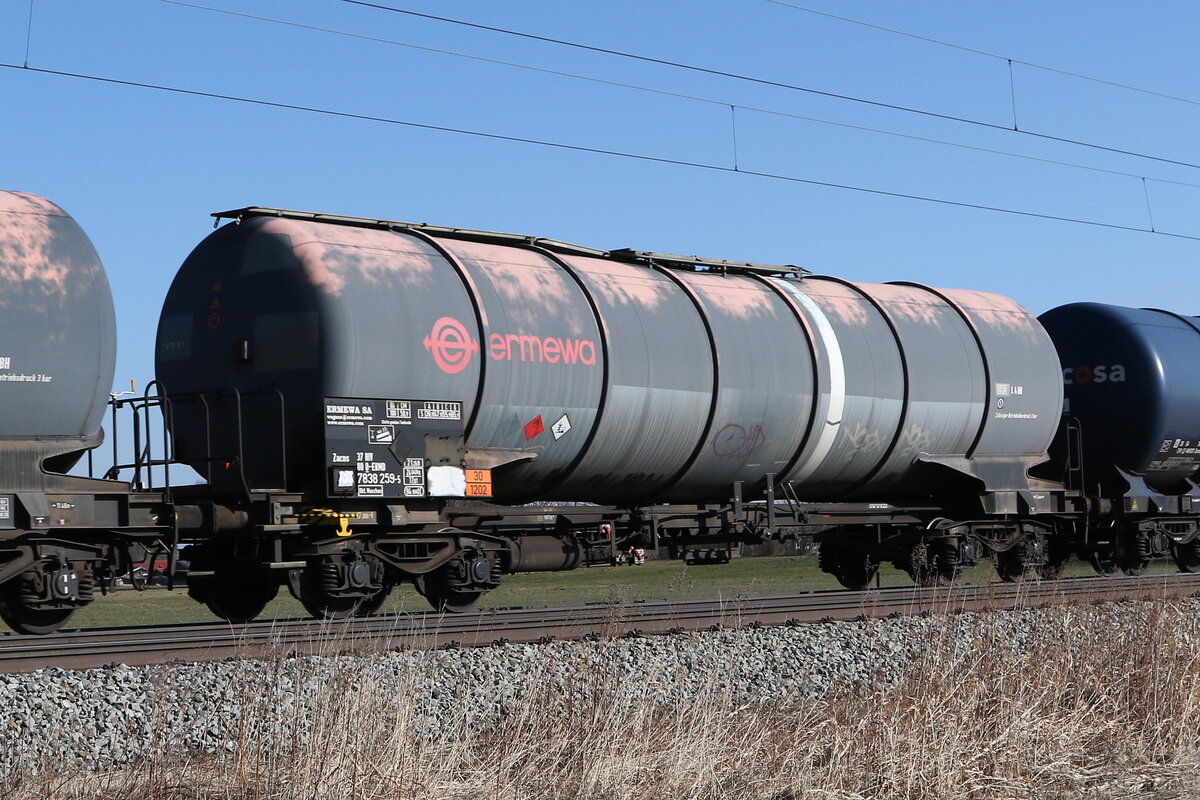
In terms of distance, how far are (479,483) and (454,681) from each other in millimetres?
3921

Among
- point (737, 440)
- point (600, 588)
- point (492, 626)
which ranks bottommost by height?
point (600, 588)

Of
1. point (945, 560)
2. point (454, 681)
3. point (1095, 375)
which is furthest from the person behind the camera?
point (1095, 375)

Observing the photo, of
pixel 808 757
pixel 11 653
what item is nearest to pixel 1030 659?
pixel 808 757

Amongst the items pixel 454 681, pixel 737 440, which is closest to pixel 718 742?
pixel 454 681

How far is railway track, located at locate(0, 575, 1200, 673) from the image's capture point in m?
9.47

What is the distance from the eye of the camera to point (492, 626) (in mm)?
11719

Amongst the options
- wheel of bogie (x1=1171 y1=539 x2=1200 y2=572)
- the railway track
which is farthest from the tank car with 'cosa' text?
wheel of bogie (x1=1171 y1=539 x2=1200 y2=572)

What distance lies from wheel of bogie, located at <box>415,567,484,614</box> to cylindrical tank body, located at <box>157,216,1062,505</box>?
1.17 m

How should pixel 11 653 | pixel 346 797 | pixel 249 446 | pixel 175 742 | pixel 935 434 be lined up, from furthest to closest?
pixel 935 434, pixel 249 446, pixel 11 653, pixel 175 742, pixel 346 797

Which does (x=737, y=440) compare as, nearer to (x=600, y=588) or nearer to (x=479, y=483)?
(x=479, y=483)

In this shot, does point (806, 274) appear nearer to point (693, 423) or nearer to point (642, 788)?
point (693, 423)

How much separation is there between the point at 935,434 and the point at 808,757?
9.77 m

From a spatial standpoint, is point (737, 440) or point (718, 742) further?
point (737, 440)

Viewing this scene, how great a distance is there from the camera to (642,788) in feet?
25.0
